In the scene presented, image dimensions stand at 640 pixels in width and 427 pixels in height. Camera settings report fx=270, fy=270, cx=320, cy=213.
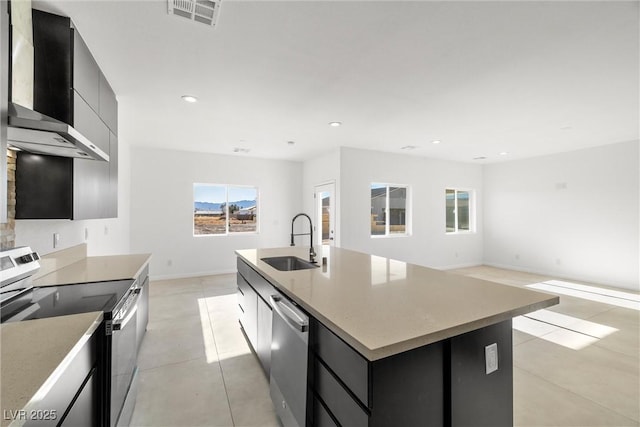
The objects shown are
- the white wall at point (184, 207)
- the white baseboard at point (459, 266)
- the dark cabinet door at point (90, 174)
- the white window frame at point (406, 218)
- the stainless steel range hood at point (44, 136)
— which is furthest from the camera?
the white baseboard at point (459, 266)

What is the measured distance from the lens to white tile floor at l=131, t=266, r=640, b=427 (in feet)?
5.95

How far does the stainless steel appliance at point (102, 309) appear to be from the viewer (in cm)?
131

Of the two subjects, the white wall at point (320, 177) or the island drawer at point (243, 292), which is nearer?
the island drawer at point (243, 292)

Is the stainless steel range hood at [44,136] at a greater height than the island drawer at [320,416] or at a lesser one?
greater

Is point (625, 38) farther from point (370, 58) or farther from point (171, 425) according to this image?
point (171, 425)

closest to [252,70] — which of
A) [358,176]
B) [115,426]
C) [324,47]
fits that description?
[324,47]

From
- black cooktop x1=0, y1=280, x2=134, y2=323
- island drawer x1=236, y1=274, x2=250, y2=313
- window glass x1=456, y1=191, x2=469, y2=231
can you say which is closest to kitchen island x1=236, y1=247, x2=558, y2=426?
black cooktop x1=0, y1=280, x2=134, y2=323

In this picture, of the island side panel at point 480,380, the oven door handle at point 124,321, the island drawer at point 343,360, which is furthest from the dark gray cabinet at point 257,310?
the island side panel at point 480,380

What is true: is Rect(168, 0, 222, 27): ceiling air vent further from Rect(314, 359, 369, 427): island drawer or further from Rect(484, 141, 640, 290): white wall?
Rect(484, 141, 640, 290): white wall

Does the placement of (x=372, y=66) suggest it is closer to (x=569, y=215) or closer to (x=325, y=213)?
(x=325, y=213)

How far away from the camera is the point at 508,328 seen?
4.55ft

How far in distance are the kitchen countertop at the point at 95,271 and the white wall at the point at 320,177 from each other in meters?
3.40

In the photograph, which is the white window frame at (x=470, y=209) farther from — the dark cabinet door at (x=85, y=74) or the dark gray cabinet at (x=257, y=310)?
the dark cabinet door at (x=85, y=74)

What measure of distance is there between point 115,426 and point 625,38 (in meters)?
4.18
